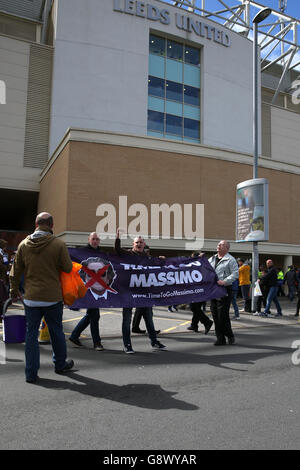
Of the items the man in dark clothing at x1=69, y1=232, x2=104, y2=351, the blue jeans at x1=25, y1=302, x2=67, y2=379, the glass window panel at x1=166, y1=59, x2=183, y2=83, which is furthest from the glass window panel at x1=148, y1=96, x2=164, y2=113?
the blue jeans at x1=25, y1=302, x2=67, y2=379

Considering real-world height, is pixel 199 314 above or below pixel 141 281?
below

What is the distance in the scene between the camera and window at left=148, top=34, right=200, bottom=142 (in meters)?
28.3

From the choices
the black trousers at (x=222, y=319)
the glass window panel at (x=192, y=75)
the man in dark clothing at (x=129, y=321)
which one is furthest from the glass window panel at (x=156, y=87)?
the black trousers at (x=222, y=319)

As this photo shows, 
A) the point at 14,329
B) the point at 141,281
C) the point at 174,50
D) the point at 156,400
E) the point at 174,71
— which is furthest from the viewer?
the point at 174,50

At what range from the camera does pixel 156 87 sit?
28.4m

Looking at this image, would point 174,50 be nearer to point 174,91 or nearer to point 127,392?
point 174,91

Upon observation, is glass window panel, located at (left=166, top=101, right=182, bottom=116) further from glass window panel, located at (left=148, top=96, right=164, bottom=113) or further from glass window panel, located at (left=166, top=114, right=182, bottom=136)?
glass window panel, located at (left=148, top=96, right=164, bottom=113)

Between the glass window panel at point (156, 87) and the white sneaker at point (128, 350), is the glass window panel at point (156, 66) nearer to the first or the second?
the glass window panel at point (156, 87)

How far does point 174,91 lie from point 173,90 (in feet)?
0.38

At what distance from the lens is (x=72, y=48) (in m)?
26.3

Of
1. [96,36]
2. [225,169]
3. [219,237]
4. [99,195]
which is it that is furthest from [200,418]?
[96,36]

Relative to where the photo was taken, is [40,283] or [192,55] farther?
[192,55]

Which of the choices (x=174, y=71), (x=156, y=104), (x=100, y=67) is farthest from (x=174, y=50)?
(x=100, y=67)
